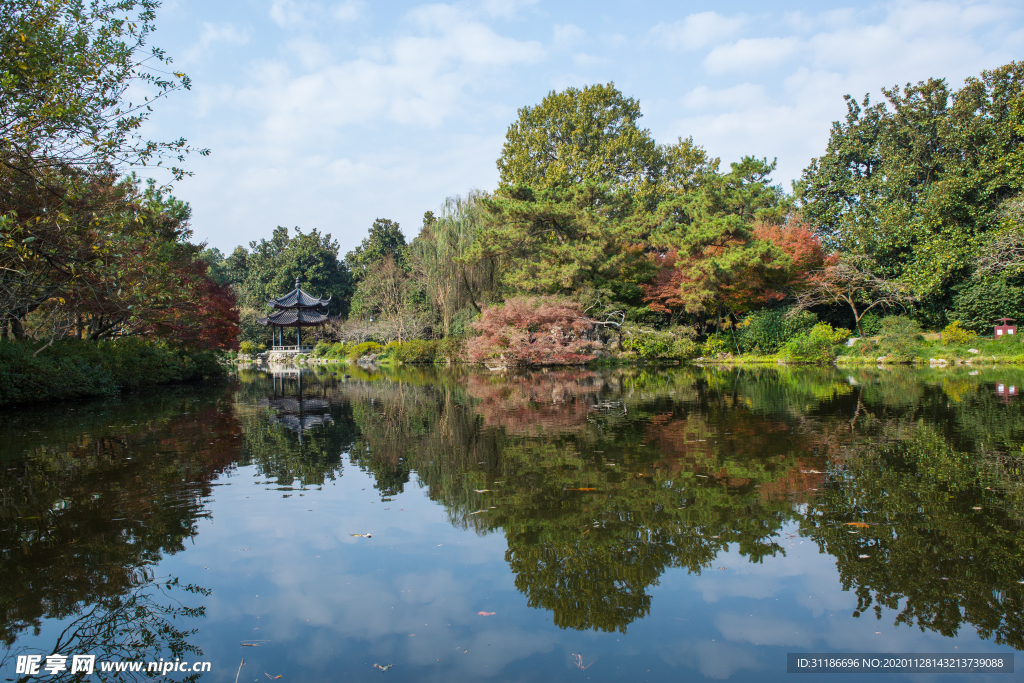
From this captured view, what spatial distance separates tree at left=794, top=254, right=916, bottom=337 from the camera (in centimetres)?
2191

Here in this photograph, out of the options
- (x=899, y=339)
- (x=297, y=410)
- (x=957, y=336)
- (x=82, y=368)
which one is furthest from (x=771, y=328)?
(x=82, y=368)

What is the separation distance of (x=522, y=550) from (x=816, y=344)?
21.2 metres

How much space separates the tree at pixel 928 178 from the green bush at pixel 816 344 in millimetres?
2993

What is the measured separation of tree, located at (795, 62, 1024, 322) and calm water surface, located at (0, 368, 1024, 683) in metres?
16.6

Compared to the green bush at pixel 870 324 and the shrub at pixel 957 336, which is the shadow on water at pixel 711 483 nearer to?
the shrub at pixel 957 336

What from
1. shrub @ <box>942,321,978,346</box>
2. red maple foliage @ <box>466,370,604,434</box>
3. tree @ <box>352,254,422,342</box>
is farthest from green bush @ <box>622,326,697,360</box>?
tree @ <box>352,254,422,342</box>

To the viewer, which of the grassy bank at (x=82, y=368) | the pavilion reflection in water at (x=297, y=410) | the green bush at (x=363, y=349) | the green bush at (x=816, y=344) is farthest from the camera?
the green bush at (x=363, y=349)

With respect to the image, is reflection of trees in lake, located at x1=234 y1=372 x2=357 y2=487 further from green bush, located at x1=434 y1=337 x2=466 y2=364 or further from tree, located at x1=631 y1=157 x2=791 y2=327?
tree, located at x1=631 y1=157 x2=791 y2=327

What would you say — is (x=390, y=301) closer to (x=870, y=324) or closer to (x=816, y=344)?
(x=816, y=344)

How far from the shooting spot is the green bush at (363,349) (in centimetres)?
3462

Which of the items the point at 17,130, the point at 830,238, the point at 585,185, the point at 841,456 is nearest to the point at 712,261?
the point at 585,185

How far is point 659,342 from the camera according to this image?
23766 millimetres

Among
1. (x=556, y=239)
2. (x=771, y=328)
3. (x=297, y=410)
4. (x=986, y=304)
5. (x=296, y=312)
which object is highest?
(x=556, y=239)

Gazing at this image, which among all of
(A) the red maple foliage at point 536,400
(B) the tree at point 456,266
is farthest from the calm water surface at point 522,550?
(B) the tree at point 456,266
